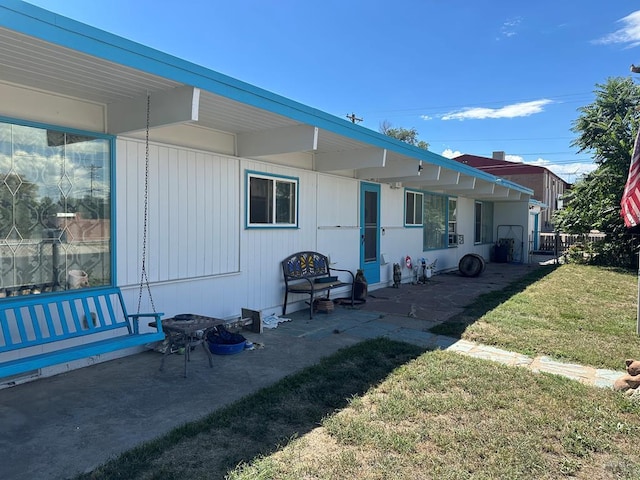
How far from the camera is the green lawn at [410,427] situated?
254 centimetres

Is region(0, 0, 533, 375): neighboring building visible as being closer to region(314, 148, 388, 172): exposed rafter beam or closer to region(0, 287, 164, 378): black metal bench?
region(314, 148, 388, 172): exposed rafter beam

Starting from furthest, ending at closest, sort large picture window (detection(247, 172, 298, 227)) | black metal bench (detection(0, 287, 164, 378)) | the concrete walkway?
large picture window (detection(247, 172, 298, 227)) → black metal bench (detection(0, 287, 164, 378)) → the concrete walkway

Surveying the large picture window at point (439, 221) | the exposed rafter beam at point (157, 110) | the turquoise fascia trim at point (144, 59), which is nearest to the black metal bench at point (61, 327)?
the exposed rafter beam at point (157, 110)

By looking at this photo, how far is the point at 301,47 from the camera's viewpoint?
1633 centimetres

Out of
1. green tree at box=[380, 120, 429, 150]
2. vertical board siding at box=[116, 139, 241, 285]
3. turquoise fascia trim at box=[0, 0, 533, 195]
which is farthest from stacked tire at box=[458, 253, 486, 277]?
green tree at box=[380, 120, 429, 150]

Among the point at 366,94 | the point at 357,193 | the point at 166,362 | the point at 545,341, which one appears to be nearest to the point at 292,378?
the point at 166,362

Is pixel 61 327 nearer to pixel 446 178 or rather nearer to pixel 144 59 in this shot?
pixel 144 59

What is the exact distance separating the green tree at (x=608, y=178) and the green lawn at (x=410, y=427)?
436 inches

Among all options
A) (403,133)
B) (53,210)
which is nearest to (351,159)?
(53,210)

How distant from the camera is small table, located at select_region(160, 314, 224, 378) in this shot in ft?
13.4

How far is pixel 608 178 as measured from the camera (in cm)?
1399

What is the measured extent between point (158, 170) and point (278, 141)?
1.57 meters

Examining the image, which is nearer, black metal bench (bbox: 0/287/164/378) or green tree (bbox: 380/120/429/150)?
black metal bench (bbox: 0/287/164/378)

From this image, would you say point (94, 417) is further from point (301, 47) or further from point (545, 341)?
point (301, 47)
